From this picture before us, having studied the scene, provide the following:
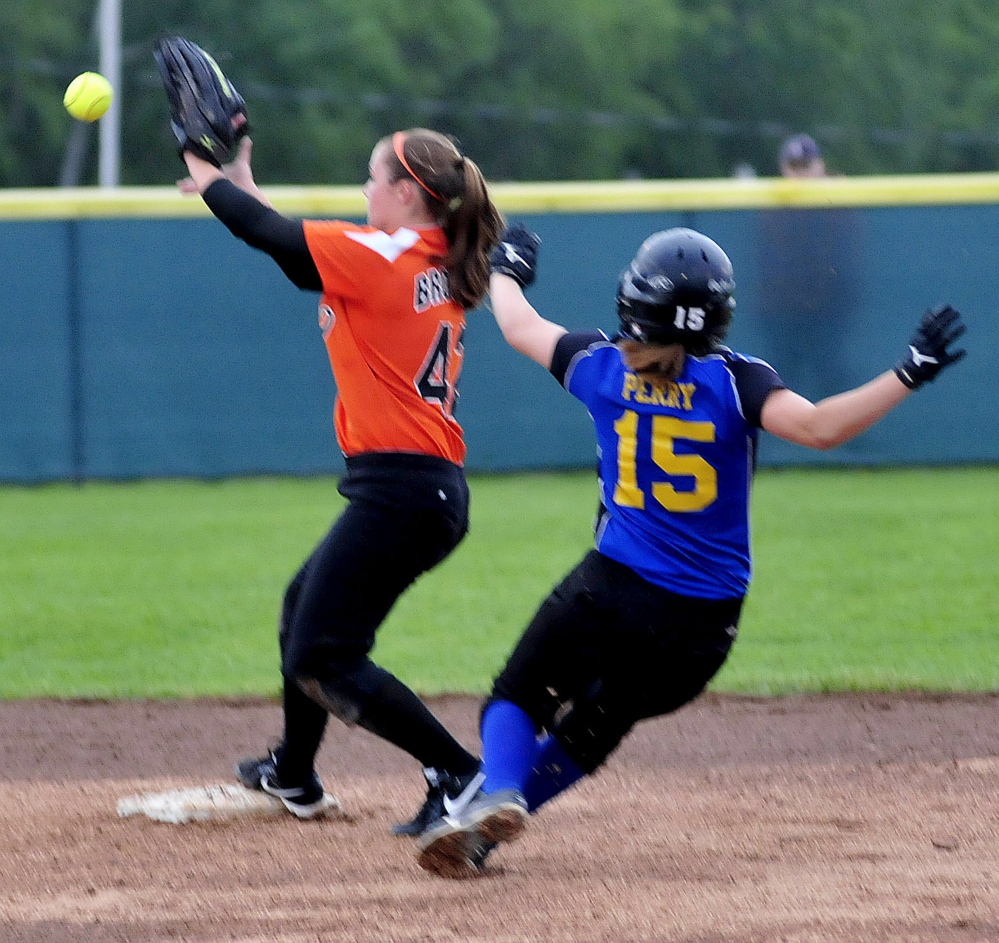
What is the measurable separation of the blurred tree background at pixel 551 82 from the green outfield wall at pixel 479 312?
18471 millimetres

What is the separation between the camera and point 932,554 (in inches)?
341

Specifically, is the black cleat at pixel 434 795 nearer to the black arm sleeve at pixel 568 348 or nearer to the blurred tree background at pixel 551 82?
the black arm sleeve at pixel 568 348

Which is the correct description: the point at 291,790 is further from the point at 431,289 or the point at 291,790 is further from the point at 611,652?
the point at 431,289

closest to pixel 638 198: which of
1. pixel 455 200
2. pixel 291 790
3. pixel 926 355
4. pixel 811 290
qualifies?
pixel 811 290

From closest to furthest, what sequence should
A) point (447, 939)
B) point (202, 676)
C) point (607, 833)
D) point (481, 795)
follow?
point (447, 939) < point (481, 795) < point (607, 833) < point (202, 676)

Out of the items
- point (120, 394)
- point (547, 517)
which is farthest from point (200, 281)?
point (547, 517)

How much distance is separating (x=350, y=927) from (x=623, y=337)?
4.94 ft

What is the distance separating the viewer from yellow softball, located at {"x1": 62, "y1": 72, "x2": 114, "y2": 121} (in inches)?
193

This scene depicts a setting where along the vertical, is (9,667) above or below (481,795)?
below

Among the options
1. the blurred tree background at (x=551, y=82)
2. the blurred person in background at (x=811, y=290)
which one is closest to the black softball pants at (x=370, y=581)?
the blurred person in background at (x=811, y=290)

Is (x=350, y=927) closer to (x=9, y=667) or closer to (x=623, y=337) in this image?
(x=623, y=337)

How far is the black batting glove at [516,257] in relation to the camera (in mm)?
4164

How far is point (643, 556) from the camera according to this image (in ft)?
12.3

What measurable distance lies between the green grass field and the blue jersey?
8.04ft
